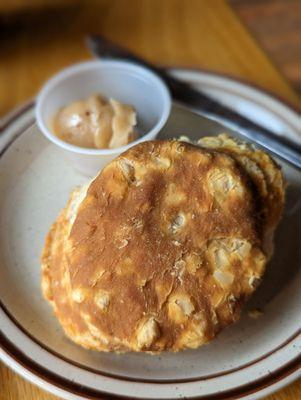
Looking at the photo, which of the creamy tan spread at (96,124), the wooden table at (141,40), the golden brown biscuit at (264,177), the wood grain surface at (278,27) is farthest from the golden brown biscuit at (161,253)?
the wood grain surface at (278,27)

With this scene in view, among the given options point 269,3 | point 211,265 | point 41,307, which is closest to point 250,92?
point 211,265

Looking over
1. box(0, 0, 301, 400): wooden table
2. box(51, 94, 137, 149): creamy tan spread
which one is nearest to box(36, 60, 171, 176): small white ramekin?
box(51, 94, 137, 149): creamy tan spread

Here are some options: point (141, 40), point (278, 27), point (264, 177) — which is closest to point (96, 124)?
point (264, 177)

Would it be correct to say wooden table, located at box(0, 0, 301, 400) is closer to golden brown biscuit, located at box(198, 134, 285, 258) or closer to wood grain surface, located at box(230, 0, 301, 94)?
golden brown biscuit, located at box(198, 134, 285, 258)

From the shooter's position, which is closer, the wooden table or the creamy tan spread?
the creamy tan spread

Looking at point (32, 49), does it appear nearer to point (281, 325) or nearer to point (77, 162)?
point (77, 162)

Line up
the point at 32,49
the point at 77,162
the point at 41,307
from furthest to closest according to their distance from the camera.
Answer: the point at 32,49 → the point at 77,162 → the point at 41,307
